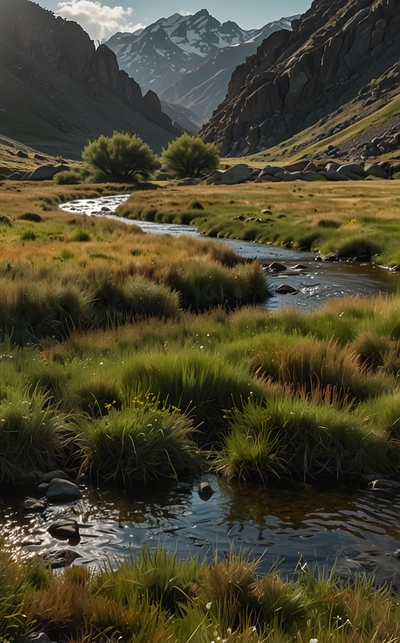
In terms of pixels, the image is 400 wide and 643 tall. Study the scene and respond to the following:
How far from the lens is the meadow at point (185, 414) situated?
4.21m

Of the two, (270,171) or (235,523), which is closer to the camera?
(235,523)

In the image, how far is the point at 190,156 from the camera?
107 m

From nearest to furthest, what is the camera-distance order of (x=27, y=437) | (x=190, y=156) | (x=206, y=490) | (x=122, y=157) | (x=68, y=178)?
1. (x=206, y=490)
2. (x=27, y=437)
3. (x=122, y=157)
4. (x=68, y=178)
5. (x=190, y=156)

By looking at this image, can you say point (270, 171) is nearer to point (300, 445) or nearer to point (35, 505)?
point (300, 445)

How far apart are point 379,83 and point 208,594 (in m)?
217

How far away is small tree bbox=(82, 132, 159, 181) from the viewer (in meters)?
96.2

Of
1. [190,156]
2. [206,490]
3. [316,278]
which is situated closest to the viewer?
[206,490]

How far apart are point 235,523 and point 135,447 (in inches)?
62.7

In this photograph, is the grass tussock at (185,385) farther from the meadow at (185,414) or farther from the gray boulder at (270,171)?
the gray boulder at (270,171)

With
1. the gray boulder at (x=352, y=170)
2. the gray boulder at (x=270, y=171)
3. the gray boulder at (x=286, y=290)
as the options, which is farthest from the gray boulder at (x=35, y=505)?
the gray boulder at (x=270, y=171)

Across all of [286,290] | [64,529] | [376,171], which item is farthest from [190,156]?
[64,529]

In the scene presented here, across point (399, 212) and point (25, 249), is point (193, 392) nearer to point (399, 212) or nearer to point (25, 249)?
point (25, 249)

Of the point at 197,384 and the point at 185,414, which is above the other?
the point at 197,384

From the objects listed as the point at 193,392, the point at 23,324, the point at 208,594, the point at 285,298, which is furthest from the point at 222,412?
the point at 285,298
